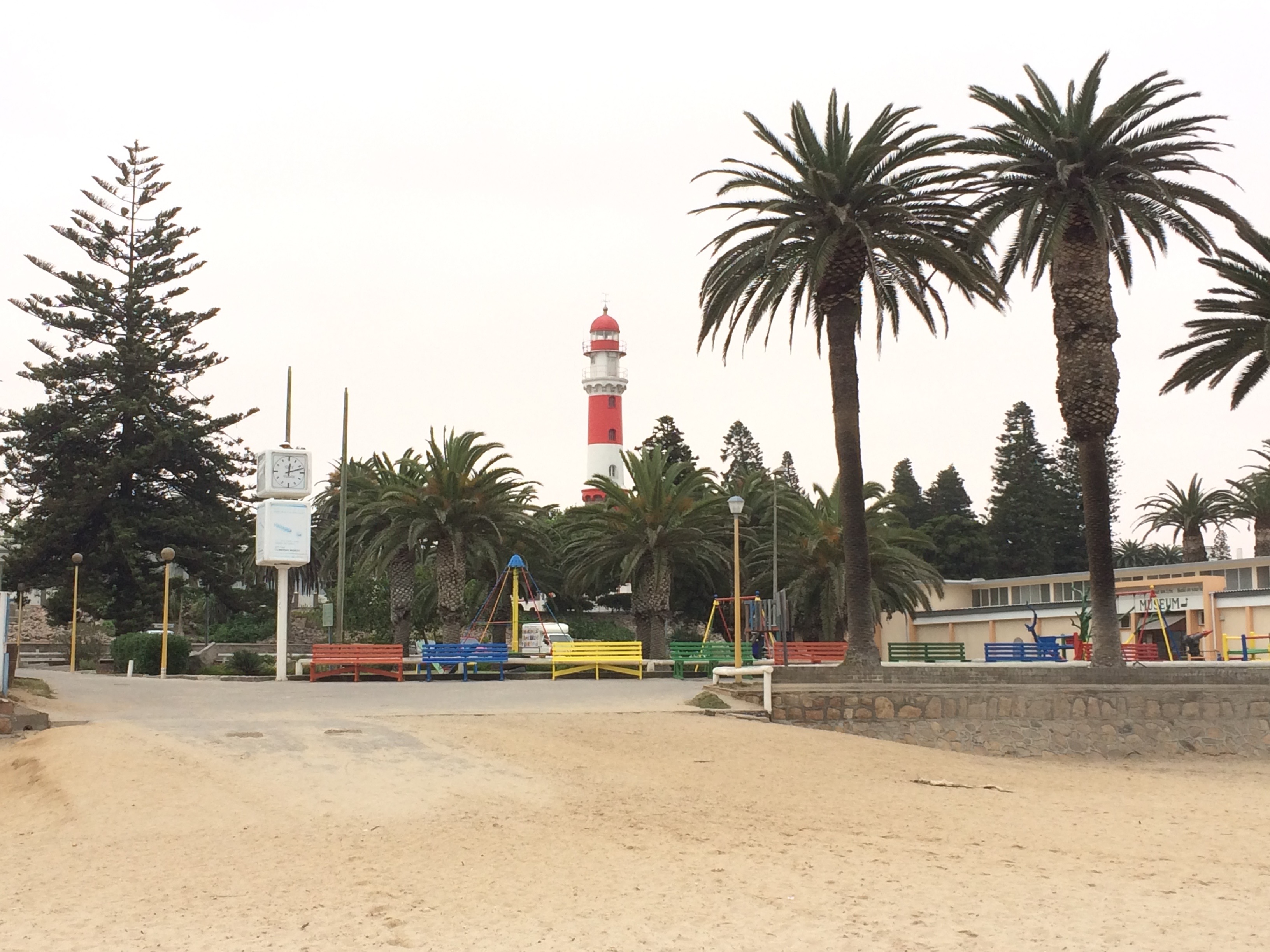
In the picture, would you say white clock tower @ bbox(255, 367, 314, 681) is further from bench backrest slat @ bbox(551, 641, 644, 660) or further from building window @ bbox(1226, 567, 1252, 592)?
building window @ bbox(1226, 567, 1252, 592)

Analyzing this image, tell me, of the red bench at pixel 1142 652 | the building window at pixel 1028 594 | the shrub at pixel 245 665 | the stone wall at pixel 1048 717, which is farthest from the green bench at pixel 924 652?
the shrub at pixel 245 665

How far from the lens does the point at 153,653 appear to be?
31.6m

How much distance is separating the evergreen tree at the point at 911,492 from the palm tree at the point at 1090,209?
57.9 metres

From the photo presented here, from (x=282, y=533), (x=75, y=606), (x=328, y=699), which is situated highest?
(x=282, y=533)

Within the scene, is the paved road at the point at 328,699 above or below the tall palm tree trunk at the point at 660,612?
below

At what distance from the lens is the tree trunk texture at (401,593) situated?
127ft

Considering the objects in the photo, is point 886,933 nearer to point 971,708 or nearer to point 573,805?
point 573,805

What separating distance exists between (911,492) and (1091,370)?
62.6 m

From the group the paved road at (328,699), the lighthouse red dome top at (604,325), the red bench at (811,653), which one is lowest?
the paved road at (328,699)

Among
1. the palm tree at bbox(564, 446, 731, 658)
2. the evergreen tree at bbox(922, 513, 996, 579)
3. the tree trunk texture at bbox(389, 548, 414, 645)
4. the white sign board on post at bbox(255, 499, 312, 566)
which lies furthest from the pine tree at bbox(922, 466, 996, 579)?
the white sign board on post at bbox(255, 499, 312, 566)

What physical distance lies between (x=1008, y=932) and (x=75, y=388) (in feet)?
150

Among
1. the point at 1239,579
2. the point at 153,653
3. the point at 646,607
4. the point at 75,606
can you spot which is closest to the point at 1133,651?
the point at 646,607

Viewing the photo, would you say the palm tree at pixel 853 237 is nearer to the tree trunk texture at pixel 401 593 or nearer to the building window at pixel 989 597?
the tree trunk texture at pixel 401 593

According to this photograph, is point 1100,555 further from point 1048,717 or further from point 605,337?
point 605,337
